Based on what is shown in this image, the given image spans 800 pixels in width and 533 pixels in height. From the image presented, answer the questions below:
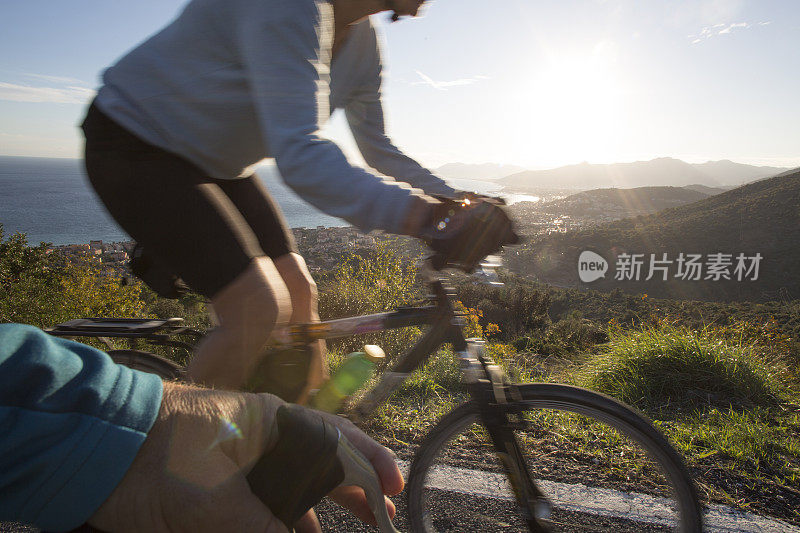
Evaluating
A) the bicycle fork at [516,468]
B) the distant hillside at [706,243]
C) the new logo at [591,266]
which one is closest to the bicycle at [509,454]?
the bicycle fork at [516,468]

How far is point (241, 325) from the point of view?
4.94 feet

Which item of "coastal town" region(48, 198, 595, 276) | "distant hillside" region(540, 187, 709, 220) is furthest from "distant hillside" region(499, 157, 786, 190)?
"coastal town" region(48, 198, 595, 276)

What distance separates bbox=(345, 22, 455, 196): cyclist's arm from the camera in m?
2.10

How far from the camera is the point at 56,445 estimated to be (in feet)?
1.58

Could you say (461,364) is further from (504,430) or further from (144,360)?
(144,360)

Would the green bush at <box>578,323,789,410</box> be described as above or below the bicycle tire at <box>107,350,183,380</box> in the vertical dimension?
below

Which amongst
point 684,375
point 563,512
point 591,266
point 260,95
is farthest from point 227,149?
point 591,266

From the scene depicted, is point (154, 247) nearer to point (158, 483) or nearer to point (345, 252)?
point (158, 483)

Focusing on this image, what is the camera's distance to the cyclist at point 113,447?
18.9 inches

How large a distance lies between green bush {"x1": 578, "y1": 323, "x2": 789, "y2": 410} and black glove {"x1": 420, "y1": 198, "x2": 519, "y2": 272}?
280 centimetres

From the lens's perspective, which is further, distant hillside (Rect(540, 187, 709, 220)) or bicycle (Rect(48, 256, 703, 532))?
distant hillside (Rect(540, 187, 709, 220))

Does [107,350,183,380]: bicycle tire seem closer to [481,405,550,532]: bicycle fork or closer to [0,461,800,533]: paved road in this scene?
[0,461,800,533]: paved road

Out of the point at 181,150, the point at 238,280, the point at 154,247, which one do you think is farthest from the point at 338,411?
the point at 181,150

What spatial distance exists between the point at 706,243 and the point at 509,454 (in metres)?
43.3
